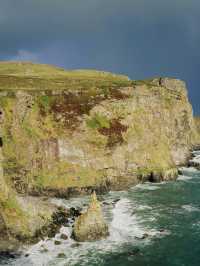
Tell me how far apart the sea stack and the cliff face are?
2444 cm

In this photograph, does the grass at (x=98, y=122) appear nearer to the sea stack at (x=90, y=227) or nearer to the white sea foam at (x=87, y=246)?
the white sea foam at (x=87, y=246)

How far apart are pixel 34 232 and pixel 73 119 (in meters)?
44.9

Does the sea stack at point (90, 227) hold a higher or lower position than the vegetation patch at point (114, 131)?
lower

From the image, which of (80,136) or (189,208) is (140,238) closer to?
(189,208)

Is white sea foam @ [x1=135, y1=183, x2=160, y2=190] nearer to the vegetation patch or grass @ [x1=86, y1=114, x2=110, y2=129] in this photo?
the vegetation patch

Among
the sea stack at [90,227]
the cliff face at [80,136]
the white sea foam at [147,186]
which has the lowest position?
the sea stack at [90,227]

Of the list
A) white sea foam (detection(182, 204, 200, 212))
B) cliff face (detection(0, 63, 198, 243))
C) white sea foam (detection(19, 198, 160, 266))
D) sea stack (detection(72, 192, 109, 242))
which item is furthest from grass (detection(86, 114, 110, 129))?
sea stack (detection(72, 192, 109, 242))

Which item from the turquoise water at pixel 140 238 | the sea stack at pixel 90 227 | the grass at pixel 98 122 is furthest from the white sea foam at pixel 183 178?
the sea stack at pixel 90 227

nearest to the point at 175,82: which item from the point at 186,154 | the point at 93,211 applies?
the point at 186,154

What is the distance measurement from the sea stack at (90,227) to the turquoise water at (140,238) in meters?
1.22

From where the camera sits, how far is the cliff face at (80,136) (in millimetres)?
89750

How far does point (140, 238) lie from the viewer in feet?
199

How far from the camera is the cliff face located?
89750 millimetres

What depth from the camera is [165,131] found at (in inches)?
4931
